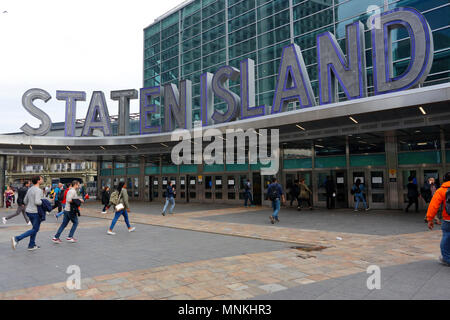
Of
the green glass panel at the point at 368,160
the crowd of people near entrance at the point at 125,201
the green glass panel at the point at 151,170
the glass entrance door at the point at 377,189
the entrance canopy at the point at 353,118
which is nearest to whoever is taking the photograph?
the crowd of people near entrance at the point at 125,201

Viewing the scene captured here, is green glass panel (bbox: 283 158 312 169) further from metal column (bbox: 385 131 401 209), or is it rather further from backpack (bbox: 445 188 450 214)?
backpack (bbox: 445 188 450 214)

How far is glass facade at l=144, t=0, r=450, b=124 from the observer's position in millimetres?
20219

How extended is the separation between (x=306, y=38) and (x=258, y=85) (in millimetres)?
5334

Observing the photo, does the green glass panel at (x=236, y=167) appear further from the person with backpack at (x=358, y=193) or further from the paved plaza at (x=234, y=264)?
the paved plaza at (x=234, y=264)

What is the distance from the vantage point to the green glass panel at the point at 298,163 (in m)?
19.1

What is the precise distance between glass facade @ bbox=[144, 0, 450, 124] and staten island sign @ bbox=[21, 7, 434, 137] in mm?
5365

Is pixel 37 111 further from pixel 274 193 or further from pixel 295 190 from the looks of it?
pixel 274 193

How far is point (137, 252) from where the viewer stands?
749 cm

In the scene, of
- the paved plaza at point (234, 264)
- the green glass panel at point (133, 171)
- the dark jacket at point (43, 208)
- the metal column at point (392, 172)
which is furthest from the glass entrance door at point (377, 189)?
the green glass panel at point (133, 171)

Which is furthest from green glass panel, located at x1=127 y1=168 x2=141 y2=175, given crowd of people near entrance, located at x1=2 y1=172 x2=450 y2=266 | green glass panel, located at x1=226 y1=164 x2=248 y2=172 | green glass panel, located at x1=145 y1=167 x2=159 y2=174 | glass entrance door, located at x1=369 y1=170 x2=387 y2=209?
glass entrance door, located at x1=369 y1=170 x2=387 y2=209

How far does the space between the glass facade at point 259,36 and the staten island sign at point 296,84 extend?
536cm
